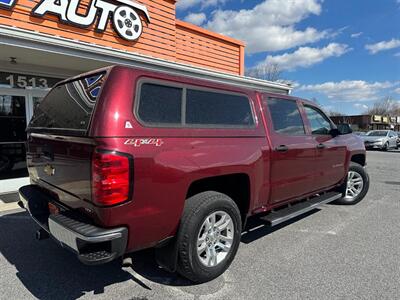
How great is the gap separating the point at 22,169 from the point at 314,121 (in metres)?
7.10

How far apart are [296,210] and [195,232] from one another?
1900mm

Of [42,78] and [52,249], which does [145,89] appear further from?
[42,78]

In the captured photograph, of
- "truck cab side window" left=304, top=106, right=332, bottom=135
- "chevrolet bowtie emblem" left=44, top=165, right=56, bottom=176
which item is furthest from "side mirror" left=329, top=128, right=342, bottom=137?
"chevrolet bowtie emblem" left=44, top=165, right=56, bottom=176

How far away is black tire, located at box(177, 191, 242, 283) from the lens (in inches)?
115

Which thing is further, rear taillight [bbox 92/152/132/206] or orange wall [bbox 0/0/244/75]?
orange wall [bbox 0/0/244/75]

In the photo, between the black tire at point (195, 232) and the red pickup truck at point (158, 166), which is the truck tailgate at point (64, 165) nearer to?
the red pickup truck at point (158, 166)

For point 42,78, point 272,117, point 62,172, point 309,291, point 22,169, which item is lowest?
point 309,291

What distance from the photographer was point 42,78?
26.2 ft

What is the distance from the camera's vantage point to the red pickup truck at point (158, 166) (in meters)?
2.49

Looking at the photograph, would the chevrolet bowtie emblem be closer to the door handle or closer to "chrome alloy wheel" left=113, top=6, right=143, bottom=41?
the door handle

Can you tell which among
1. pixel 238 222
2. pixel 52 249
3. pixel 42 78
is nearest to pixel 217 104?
pixel 238 222

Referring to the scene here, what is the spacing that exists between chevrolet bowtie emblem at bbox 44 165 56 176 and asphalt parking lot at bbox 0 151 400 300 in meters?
1.08

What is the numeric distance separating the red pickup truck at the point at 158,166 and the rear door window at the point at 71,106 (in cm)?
2

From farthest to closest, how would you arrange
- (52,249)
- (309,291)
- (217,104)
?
(52,249) < (217,104) < (309,291)
